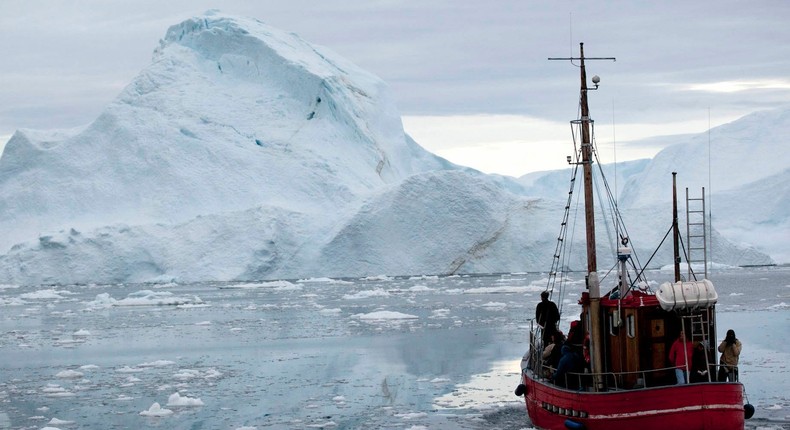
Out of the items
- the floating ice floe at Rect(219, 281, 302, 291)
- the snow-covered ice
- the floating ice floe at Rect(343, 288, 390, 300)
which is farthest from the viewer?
the snow-covered ice

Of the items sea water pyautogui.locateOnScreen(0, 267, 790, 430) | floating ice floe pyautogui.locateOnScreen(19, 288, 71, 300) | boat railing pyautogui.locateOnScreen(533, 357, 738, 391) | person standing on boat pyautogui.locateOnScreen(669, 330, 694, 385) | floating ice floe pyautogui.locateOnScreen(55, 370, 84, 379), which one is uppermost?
person standing on boat pyautogui.locateOnScreen(669, 330, 694, 385)

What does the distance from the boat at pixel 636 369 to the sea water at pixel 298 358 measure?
39.3 inches

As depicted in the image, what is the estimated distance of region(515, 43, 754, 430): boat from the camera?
999 centimetres

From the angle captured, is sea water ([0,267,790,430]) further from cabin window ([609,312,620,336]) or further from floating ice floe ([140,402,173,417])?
cabin window ([609,312,620,336])

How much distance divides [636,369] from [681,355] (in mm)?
507

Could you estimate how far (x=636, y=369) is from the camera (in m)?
10.7

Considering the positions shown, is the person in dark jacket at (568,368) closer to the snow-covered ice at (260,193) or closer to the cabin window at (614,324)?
the cabin window at (614,324)

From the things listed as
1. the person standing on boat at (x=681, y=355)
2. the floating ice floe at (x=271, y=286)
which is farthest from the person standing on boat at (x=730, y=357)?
the floating ice floe at (x=271, y=286)

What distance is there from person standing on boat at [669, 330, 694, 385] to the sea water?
4.54 feet

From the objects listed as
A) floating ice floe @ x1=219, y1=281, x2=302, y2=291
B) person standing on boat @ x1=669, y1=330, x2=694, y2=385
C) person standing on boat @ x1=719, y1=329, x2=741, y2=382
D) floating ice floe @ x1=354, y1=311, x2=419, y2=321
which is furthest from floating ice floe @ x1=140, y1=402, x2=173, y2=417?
floating ice floe @ x1=219, y1=281, x2=302, y2=291

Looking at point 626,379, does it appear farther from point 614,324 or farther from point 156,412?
point 156,412

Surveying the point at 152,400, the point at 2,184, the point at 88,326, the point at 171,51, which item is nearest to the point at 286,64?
the point at 171,51

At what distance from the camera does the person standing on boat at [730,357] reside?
10.7 metres

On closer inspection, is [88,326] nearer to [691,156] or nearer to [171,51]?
[171,51]
